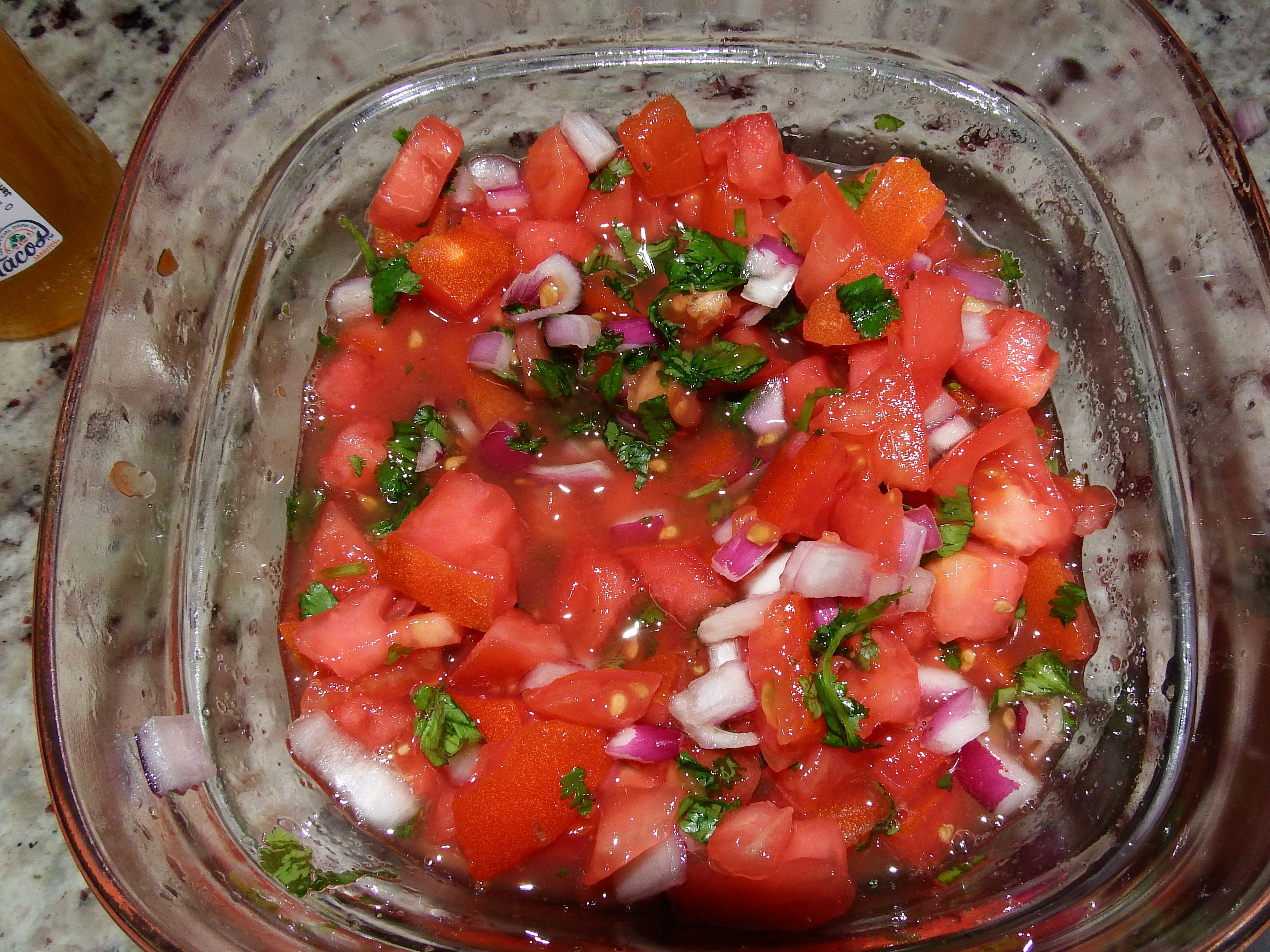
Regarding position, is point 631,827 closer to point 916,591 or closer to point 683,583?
point 683,583

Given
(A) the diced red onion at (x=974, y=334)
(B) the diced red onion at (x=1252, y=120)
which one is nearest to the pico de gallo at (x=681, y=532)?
(A) the diced red onion at (x=974, y=334)

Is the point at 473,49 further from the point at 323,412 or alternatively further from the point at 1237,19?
the point at 1237,19

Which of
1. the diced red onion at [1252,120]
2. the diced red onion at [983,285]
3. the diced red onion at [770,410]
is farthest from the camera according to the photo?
the diced red onion at [1252,120]

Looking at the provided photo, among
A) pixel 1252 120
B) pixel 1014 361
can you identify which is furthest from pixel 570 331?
pixel 1252 120

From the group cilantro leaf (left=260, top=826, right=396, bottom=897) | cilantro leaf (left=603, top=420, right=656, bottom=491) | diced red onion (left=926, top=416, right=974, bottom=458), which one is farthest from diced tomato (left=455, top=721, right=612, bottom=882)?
diced red onion (left=926, top=416, right=974, bottom=458)

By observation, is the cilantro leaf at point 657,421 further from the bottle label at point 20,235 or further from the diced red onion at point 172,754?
the bottle label at point 20,235

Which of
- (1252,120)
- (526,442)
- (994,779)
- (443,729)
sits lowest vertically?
(994,779)
